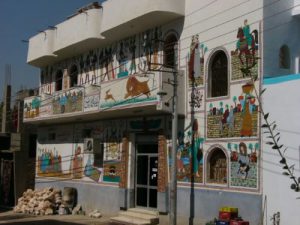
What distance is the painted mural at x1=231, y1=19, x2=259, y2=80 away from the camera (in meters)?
13.6

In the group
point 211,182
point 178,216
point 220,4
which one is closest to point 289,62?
point 220,4

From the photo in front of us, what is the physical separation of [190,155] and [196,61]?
3.01 m

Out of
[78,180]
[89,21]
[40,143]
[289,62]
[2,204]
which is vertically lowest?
[2,204]

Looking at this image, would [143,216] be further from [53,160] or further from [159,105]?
[53,160]

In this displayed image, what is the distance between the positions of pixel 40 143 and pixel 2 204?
390 centimetres

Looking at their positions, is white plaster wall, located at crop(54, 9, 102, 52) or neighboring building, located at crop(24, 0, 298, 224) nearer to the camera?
neighboring building, located at crop(24, 0, 298, 224)

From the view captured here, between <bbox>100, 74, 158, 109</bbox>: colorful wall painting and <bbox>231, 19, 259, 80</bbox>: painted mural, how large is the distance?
2.73 metres

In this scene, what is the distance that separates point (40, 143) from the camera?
2694 cm

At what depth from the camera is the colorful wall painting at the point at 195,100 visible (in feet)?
51.1

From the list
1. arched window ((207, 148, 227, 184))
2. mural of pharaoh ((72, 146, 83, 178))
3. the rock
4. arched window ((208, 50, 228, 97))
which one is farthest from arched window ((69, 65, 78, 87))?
arched window ((207, 148, 227, 184))

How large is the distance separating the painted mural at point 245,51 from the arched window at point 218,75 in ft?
1.76

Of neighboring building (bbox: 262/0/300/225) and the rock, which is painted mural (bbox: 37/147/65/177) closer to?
the rock

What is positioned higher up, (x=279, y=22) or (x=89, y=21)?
(x=89, y=21)

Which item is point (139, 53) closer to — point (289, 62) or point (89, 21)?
point (89, 21)
